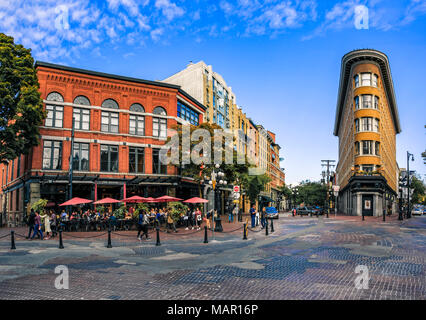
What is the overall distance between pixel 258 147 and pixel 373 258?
62.1m

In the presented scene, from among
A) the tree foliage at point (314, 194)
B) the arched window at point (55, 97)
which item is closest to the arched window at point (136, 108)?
the arched window at point (55, 97)

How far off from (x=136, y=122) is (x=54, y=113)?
773cm

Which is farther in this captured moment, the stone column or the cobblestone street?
the stone column

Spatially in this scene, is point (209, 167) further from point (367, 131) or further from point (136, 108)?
point (367, 131)

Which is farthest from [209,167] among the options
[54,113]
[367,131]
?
[367,131]

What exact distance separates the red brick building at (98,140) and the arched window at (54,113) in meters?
0.08

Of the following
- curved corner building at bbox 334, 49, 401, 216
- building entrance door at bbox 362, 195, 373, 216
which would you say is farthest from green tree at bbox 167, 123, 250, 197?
building entrance door at bbox 362, 195, 373, 216

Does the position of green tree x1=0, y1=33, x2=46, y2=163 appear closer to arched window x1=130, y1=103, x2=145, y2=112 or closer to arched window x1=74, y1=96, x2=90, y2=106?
arched window x1=74, y1=96, x2=90, y2=106

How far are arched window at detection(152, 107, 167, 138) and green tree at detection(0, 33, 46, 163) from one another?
12.0m

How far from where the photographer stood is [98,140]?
32.1 m

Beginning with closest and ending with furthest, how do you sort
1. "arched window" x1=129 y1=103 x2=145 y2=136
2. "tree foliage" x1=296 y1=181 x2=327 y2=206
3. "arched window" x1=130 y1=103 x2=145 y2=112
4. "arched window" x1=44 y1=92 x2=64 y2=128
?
"arched window" x1=44 y1=92 x2=64 y2=128 → "arched window" x1=129 y1=103 x2=145 y2=136 → "arched window" x1=130 y1=103 x2=145 y2=112 → "tree foliage" x1=296 y1=181 x2=327 y2=206

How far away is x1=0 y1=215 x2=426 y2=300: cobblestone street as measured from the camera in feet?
24.8

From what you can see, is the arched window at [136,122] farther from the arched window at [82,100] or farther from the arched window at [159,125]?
the arched window at [82,100]
